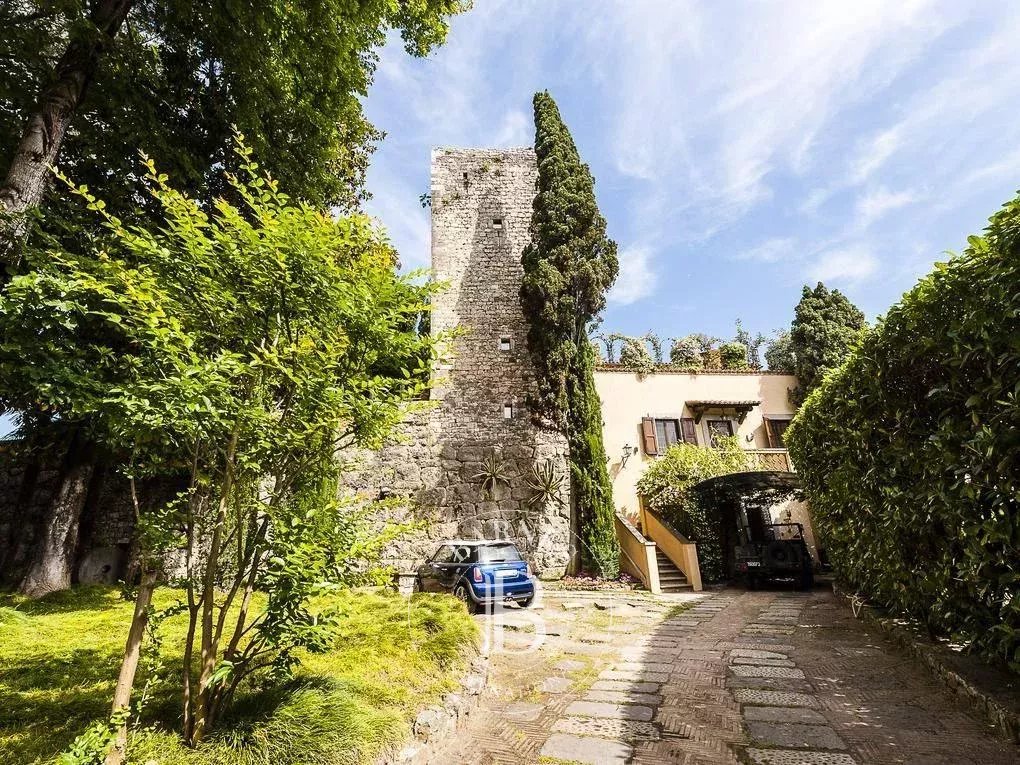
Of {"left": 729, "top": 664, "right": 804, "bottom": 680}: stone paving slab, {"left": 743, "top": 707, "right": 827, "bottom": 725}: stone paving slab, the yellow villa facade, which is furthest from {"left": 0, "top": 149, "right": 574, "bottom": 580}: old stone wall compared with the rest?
{"left": 743, "top": 707, "right": 827, "bottom": 725}: stone paving slab

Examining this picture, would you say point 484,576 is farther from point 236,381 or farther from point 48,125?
point 48,125

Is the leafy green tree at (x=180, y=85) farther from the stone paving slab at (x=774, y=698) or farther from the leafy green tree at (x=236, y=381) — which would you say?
the stone paving slab at (x=774, y=698)

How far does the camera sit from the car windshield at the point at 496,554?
8.09 m

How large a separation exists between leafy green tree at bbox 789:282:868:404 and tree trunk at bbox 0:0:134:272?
19.5 m

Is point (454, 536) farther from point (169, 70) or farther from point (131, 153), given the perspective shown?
point (169, 70)

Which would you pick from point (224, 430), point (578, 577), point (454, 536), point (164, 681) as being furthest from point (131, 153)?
point (578, 577)

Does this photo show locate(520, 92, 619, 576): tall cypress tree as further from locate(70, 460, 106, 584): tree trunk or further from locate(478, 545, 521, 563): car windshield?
locate(70, 460, 106, 584): tree trunk

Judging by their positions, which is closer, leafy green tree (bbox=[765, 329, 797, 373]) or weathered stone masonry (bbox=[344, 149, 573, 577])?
weathered stone masonry (bbox=[344, 149, 573, 577])

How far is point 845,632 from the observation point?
5980 mm

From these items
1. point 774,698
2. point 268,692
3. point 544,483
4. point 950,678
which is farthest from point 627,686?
point 544,483

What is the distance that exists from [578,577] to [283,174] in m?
11.2

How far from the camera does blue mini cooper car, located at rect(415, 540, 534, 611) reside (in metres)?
7.81

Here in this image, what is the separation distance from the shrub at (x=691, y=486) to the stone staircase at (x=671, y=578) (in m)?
0.78

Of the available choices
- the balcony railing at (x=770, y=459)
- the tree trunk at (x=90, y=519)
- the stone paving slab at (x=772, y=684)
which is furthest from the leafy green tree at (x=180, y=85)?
the balcony railing at (x=770, y=459)
